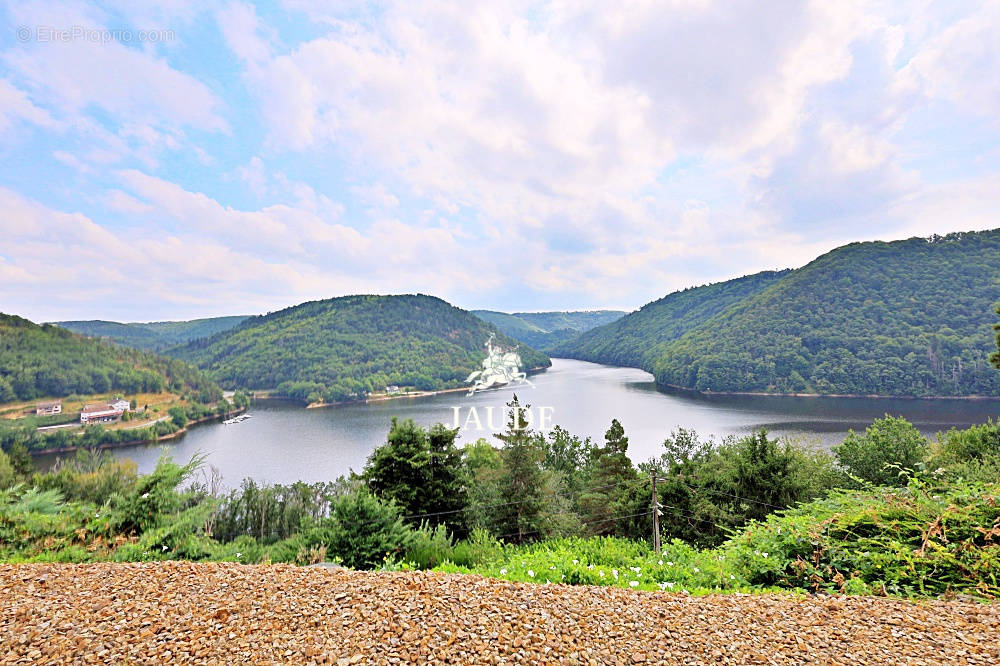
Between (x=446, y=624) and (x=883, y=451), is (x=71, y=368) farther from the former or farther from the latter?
(x=883, y=451)

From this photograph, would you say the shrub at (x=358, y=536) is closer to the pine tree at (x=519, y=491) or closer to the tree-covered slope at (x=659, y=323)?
the pine tree at (x=519, y=491)

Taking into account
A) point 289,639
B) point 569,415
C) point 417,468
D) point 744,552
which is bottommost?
point 569,415

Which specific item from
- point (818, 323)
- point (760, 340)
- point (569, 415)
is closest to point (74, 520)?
point (569, 415)

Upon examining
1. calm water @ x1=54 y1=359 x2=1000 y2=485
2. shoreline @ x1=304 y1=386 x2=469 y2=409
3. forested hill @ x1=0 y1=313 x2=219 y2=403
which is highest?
forested hill @ x1=0 y1=313 x2=219 y2=403

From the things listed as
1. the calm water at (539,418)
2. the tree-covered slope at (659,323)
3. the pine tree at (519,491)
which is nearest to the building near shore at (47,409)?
the calm water at (539,418)

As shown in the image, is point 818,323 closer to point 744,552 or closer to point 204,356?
point 744,552

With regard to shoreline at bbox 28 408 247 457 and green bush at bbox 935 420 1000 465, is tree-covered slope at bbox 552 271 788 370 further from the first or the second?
green bush at bbox 935 420 1000 465

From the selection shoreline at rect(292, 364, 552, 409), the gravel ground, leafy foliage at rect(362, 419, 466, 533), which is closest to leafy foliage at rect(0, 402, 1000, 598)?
the gravel ground
